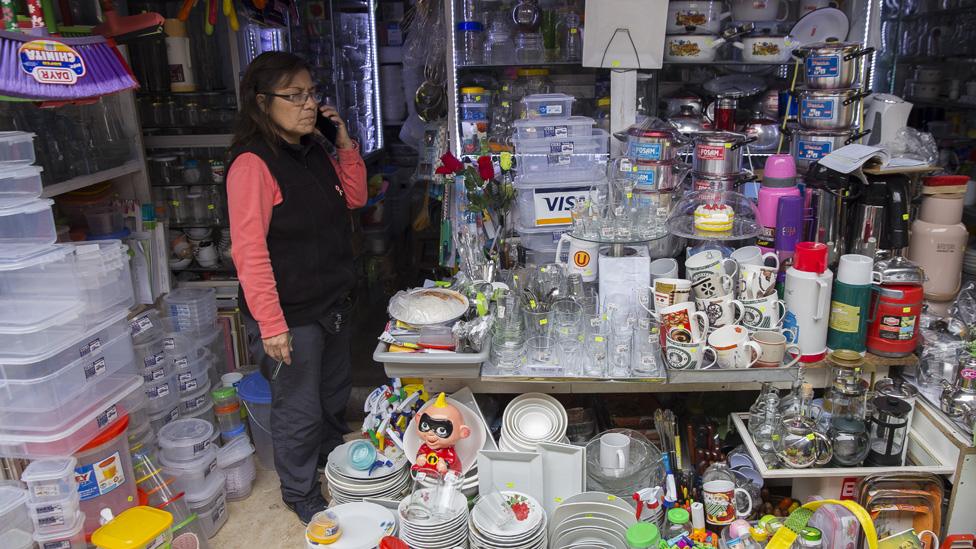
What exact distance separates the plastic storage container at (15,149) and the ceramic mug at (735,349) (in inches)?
92.1

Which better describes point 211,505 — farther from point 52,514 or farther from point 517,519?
point 517,519

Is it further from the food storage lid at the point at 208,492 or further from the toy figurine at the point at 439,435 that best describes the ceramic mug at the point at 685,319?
the food storage lid at the point at 208,492

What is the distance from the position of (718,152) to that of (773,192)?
254 mm

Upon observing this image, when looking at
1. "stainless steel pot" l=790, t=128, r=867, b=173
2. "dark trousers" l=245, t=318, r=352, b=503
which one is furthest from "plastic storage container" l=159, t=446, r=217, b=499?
"stainless steel pot" l=790, t=128, r=867, b=173

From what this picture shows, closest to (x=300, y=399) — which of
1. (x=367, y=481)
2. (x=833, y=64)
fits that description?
(x=367, y=481)

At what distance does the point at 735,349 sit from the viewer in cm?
221

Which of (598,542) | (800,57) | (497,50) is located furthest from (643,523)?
(497,50)

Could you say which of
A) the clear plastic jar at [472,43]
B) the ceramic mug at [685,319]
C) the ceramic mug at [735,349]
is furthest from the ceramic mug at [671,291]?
the clear plastic jar at [472,43]

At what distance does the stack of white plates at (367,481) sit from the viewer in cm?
240

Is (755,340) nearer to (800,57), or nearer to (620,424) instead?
(620,424)

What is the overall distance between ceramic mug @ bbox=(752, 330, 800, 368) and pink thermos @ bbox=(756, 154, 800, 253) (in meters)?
0.41

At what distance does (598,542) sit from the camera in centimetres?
210

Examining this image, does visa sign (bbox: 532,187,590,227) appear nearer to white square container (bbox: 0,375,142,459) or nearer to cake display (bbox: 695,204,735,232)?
cake display (bbox: 695,204,735,232)

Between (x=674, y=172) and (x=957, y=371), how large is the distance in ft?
3.88
